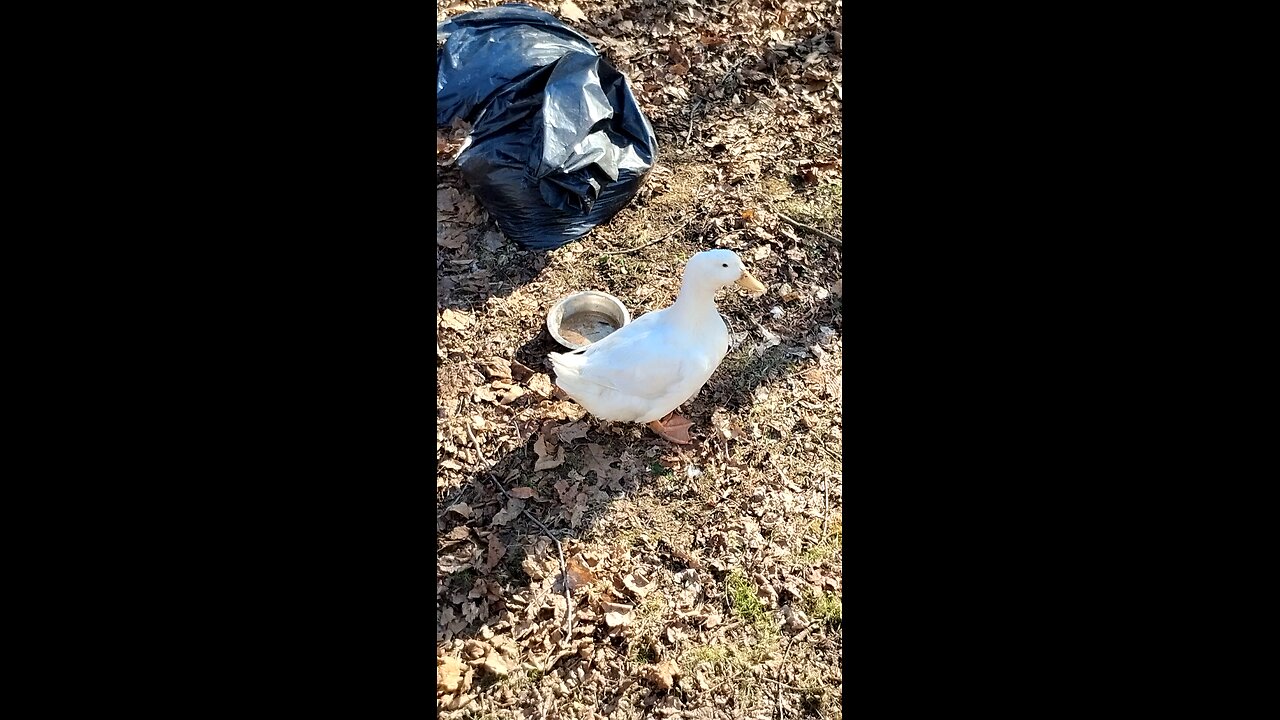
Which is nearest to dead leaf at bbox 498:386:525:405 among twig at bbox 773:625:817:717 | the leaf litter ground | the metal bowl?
the leaf litter ground

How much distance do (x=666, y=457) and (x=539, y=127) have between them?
6.46ft

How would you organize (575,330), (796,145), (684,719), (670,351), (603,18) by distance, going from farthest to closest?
(603,18)
(796,145)
(575,330)
(670,351)
(684,719)

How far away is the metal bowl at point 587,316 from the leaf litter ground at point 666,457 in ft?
0.55

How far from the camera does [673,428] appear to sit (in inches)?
156

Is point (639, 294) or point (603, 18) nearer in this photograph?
point (639, 294)

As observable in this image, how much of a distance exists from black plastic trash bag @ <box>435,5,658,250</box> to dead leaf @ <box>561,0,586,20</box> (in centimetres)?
69

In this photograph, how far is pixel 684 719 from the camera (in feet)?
10.2

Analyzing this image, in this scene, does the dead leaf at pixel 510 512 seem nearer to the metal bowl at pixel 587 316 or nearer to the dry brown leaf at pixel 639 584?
the dry brown leaf at pixel 639 584

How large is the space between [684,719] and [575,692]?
0.42 m

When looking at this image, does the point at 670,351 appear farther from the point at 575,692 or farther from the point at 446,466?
the point at 575,692

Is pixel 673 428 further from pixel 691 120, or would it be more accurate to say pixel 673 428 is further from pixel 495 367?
pixel 691 120

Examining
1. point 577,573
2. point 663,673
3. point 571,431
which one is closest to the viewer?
point 663,673

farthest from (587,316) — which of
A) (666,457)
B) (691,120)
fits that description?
(691,120)

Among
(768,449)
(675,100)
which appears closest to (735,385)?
(768,449)
